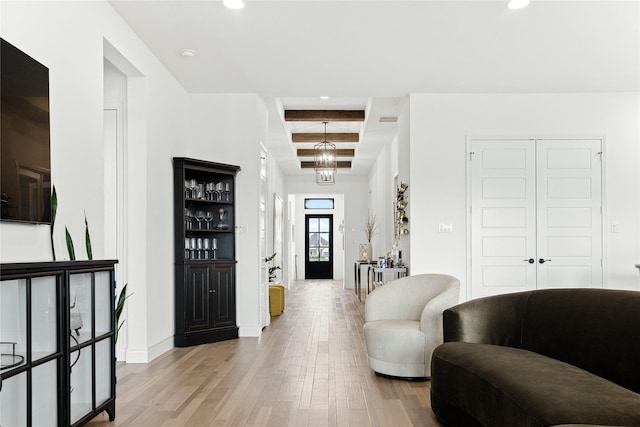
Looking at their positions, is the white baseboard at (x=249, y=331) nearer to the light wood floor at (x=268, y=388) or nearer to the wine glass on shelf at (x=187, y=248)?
the light wood floor at (x=268, y=388)

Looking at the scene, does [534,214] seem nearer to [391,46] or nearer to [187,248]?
[391,46]

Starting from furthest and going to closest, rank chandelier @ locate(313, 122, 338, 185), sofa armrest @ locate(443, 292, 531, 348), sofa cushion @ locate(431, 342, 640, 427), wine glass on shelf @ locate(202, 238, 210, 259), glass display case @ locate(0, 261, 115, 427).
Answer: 1. chandelier @ locate(313, 122, 338, 185)
2. wine glass on shelf @ locate(202, 238, 210, 259)
3. sofa armrest @ locate(443, 292, 531, 348)
4. glass display case @ locate(0, 261, 115, 427)
5. sofa cushion @ locate(431, 342, 640, 427)

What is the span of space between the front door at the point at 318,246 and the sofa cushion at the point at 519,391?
44.7 feet

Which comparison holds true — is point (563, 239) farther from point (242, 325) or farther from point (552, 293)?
point (242, 325)

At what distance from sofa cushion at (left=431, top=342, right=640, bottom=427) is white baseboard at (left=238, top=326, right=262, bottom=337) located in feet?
10.8

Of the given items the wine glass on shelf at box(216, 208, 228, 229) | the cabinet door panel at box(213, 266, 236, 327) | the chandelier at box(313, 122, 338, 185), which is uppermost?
the chandelier at box(313, 122, 338, 185)

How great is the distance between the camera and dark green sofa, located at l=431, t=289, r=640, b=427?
7.05ft

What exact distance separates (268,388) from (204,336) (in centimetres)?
205

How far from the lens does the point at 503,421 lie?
7.89 ft

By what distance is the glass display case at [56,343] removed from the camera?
7.41ft

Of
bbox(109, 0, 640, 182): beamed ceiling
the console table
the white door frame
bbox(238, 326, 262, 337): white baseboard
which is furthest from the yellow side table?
the white door frame

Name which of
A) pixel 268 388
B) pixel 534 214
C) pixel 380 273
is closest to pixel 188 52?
pixel 268 388

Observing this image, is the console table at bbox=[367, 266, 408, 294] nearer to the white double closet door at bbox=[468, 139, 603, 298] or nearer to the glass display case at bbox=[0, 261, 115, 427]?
the white double closet door at bbox=[468, 139, 603, 298]

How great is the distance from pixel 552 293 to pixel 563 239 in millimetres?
3374
